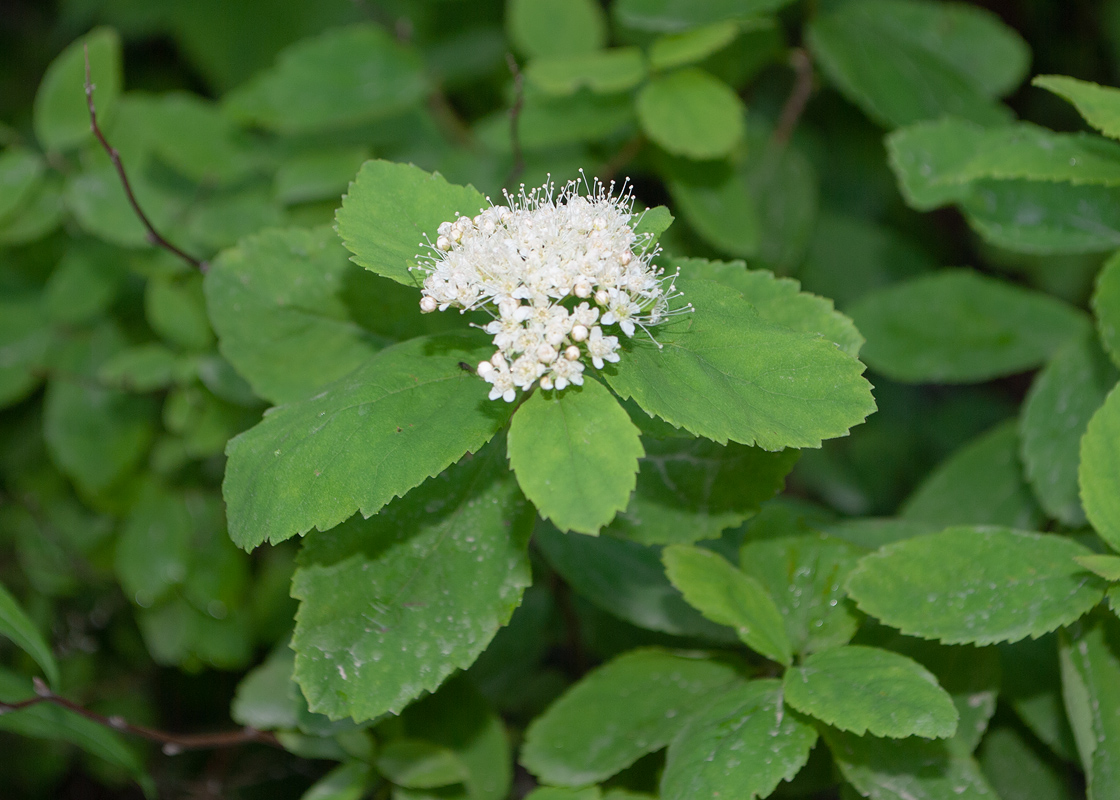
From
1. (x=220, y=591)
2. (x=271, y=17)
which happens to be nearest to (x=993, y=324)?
(x=220, y=591)

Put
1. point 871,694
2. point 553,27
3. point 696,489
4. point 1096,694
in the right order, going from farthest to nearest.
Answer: point 553,27 < point 696,489 < point 1096,694 < point 871,694

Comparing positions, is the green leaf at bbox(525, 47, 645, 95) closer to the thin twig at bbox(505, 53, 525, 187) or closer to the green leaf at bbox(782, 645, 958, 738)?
the thin twig at bbox(505, 53, 525, 187)

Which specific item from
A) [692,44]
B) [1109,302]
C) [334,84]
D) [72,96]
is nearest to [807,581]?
[1109,302]

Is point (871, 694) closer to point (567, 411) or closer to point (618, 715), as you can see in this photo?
point (618, 715)

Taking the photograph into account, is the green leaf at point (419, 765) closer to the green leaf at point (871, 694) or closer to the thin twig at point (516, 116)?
the green leaf at point (871, 694)

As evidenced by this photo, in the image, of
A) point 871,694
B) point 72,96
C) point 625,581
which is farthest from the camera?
point 72,96

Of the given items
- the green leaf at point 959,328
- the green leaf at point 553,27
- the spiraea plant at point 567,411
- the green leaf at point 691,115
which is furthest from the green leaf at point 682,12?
the green leaf at point 959,328
